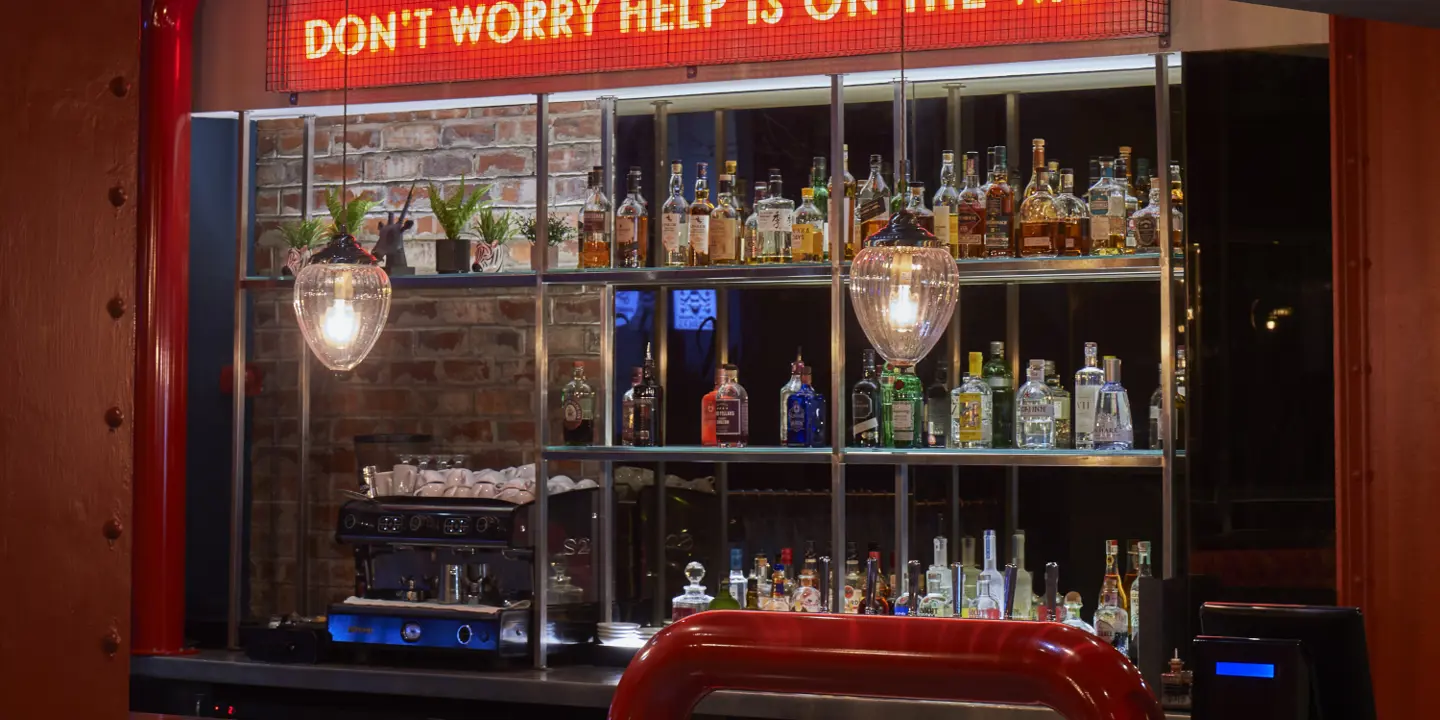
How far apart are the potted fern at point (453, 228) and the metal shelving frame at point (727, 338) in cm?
6

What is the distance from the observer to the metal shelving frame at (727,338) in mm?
3383

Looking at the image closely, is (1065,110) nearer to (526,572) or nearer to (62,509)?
(526,572)

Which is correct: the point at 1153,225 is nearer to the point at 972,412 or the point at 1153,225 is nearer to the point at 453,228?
the point at 972,412

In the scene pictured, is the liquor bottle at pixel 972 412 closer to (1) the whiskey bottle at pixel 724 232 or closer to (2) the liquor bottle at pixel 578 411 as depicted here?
(1) the whiskey bottle at pixel 724 232

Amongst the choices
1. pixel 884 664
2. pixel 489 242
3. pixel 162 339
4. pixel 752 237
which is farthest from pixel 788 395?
pixel 884 664

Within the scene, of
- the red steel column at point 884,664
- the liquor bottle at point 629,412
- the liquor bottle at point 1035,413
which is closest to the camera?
the red steel column at point 884,664

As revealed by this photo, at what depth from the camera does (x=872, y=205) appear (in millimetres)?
3627

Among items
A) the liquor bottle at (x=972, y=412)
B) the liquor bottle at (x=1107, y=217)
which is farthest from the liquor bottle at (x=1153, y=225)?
the liquor bottle at (x=972, y=412)

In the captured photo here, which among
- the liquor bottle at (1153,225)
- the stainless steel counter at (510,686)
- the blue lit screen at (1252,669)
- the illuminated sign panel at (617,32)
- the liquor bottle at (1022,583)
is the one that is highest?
the illuminated sign panel at (617,32)

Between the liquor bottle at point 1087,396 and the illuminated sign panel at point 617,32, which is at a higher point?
the illuminated sign panel at point 617,32

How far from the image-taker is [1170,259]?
3340mm

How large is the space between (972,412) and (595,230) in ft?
3.95

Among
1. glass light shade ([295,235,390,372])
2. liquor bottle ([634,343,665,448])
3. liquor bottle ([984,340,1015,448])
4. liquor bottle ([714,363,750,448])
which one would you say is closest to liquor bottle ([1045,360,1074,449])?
liquor bottle ([984,340,1015,448])

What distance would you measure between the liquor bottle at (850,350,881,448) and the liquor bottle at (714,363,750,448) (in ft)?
1.03
